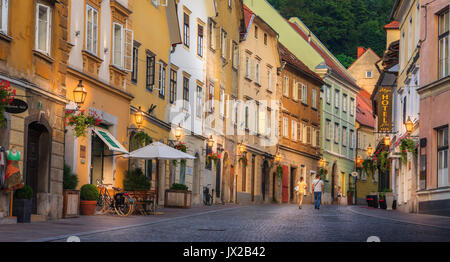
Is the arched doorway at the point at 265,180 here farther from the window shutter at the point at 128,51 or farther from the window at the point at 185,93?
A: the window shutter at the point at 128,51

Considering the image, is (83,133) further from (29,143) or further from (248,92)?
(248,92)

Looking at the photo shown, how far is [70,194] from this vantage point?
74.0ft

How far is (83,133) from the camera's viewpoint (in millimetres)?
23938

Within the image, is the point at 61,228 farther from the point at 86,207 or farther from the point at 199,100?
the point at 199,100

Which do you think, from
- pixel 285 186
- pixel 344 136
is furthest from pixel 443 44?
pixel 344 136

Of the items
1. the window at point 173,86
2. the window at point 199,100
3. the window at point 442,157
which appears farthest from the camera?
the window at point 199,100

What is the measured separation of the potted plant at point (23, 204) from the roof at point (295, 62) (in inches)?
1595

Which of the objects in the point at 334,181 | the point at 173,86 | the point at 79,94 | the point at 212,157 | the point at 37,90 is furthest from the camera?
the point at 334,181

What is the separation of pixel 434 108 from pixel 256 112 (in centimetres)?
2332

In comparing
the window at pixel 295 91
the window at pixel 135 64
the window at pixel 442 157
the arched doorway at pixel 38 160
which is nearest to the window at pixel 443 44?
the window at pixel 442 157

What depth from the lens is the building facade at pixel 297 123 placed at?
59500 millimetres

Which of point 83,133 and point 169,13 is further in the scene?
point 169,13
